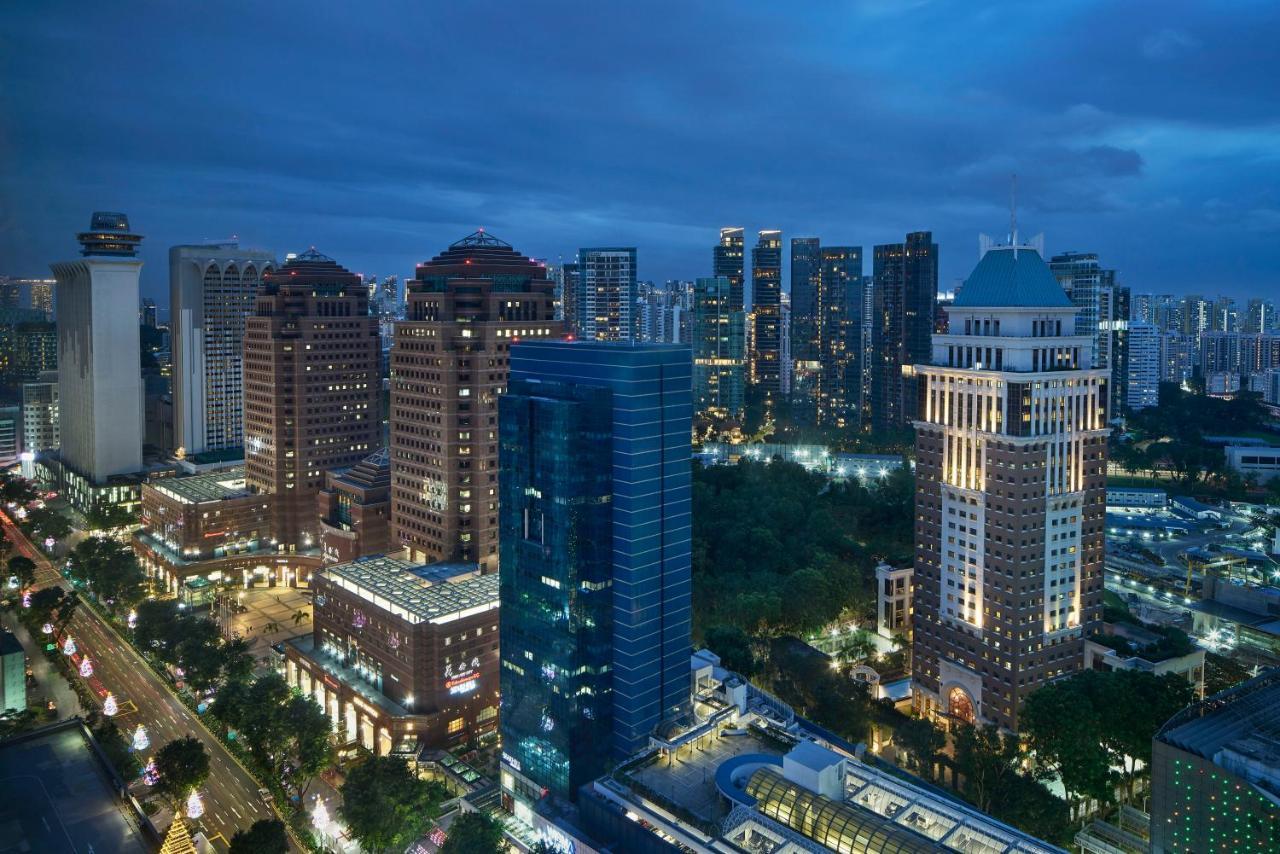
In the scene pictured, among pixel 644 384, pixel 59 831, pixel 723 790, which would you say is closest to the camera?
pixel 723 790

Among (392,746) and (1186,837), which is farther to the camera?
(392,746)

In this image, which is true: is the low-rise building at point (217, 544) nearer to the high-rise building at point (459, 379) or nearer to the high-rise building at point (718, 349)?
the high-rise building at point (459, 379)

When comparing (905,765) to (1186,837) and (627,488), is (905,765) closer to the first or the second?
(1186,837)

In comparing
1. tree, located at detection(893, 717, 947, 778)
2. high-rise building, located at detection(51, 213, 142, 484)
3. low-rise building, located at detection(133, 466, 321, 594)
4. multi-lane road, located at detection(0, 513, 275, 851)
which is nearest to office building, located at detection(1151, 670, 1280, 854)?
tree, located at detection(893, 717, 947, 778)

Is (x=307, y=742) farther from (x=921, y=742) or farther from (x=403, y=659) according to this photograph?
(x=921, y=742)

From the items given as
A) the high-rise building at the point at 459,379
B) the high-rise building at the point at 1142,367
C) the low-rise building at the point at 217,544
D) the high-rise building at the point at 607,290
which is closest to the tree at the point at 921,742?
the high-rise building at the point at 459,379

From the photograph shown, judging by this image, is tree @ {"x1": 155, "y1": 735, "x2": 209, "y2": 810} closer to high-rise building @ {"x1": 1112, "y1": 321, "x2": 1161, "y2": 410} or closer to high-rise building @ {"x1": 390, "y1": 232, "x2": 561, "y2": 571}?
high-rise building @ {"x1": 390, "y1": 232, "x2": 561, "y2": 571}

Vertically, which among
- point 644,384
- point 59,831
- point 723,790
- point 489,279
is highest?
point 489,279

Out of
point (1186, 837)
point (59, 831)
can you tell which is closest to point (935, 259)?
point (1186, 837)
